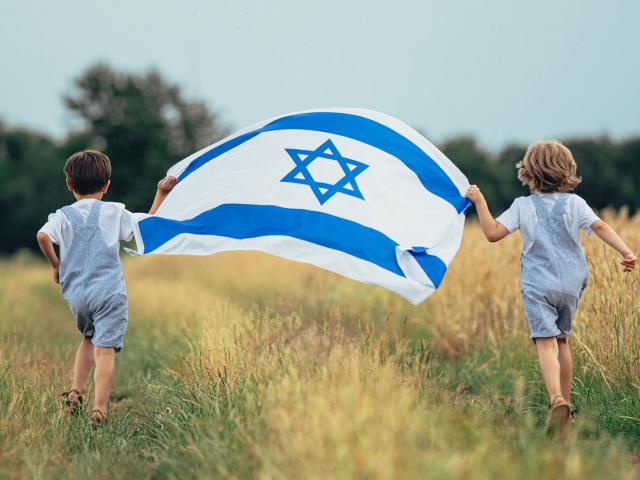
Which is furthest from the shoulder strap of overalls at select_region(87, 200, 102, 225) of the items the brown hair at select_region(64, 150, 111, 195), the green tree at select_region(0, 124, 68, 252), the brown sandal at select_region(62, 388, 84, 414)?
the green tree at select_region(0, 124, 68, 252)

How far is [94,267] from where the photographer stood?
16.8 feet

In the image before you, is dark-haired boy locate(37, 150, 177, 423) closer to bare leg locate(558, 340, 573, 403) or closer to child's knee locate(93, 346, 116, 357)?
child's knee locate(93, 346, 116, 357)

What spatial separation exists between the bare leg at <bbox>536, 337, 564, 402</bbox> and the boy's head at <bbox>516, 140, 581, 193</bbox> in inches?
38.1

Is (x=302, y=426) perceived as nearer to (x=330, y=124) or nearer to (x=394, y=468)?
(x=394, y=468)

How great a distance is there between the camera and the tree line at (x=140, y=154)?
39.1 metres

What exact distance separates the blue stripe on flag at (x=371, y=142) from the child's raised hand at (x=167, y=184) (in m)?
0.08

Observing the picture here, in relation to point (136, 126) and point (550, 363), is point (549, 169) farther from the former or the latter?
point (136, 126)

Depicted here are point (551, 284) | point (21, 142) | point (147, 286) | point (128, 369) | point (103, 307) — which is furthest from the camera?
point (21, 142)

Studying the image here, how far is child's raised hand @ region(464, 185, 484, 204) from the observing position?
528 centimetres

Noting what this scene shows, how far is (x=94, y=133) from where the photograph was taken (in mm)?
44594

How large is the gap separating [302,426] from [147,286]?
10743 mm

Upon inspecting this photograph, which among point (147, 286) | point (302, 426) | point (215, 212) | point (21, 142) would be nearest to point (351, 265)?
point (215, 212)

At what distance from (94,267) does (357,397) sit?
7.49ft

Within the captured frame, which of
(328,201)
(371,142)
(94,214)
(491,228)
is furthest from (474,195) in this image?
(94,214)
